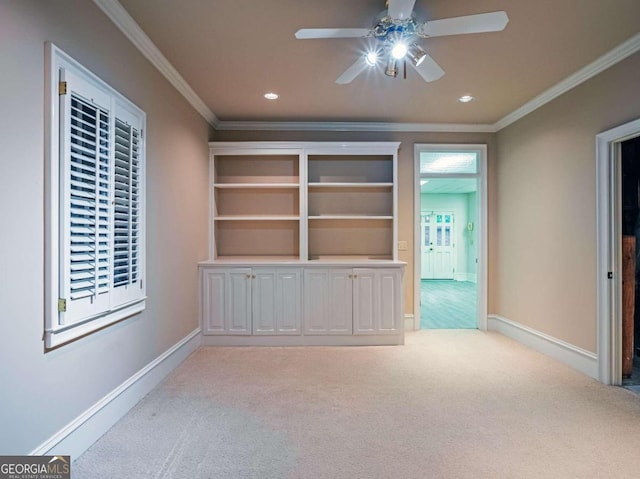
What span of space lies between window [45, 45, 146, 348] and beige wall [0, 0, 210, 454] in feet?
0.20

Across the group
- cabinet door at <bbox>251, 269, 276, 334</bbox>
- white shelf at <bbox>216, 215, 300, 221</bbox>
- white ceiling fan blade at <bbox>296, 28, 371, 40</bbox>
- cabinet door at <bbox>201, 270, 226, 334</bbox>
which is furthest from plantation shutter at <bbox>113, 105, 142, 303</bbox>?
white shelf at <bbox>216, 215, 300, 221</bbox>

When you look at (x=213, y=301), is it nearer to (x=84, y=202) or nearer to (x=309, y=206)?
(x=309, y=206)

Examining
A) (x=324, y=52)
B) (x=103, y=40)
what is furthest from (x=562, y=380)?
(x=103, y=40)

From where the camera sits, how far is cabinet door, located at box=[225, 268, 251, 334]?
387 cm

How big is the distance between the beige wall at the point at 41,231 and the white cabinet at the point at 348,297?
1570 mm

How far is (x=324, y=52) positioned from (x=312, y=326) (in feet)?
8.95

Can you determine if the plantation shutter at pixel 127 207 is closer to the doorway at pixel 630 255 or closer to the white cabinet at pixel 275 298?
the white cabinet at pixel 275 298

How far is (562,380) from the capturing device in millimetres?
2936

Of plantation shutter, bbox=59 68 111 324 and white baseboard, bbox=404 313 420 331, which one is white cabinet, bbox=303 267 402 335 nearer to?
white baseboard, bbox=404 313 420 331

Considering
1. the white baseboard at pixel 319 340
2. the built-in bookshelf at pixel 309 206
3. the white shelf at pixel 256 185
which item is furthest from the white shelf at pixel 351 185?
the white baseboard at pixel 319 340

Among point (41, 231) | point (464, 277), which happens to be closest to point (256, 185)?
point (41, 231)

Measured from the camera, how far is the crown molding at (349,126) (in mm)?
4301

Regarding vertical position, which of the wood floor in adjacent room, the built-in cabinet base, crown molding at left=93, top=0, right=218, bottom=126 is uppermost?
crown molding at left=93, top=0, right=218, bottom=126

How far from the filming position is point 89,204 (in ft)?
6.33
